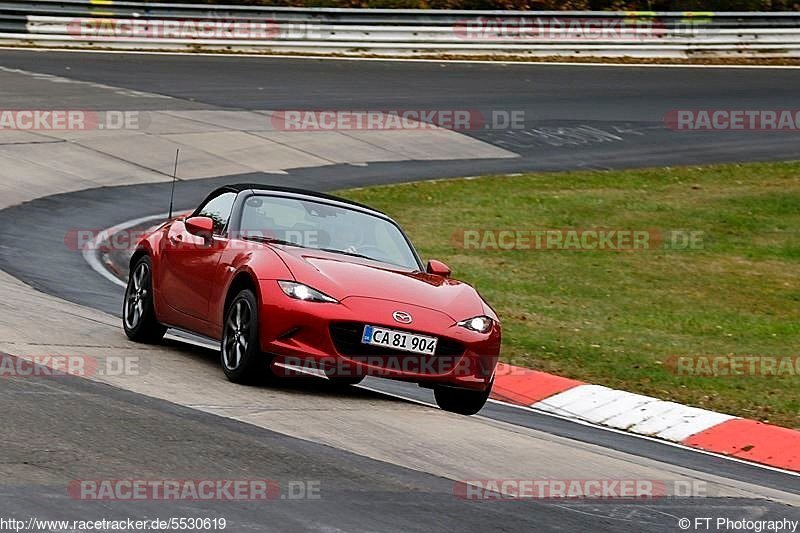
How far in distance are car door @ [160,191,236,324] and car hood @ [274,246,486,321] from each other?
2.34 feet

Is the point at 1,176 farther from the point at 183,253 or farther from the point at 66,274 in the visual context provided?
the point at 183,253

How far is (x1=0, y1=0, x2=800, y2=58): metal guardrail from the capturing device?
3209cm

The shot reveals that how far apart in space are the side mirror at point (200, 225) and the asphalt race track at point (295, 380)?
3.27 ft

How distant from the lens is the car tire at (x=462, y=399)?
32.8 feet

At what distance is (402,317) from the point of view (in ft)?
31.1

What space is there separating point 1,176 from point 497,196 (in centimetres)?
750

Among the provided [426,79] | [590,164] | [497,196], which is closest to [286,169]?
[497,196]

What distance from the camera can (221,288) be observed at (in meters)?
10.1
